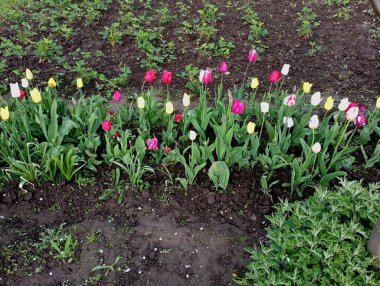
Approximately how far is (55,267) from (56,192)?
0.62m

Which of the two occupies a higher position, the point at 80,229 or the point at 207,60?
the point at 207,60

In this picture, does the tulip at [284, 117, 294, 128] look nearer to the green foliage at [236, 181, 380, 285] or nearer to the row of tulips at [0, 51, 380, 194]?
the row of tulips at [0, 51, 380, 194]

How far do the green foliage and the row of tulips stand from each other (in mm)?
409

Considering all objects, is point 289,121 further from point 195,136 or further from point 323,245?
point 323,245

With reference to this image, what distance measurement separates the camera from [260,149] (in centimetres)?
324

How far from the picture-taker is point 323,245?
223 centimetres

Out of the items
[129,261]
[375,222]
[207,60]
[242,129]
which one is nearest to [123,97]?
[207,60]

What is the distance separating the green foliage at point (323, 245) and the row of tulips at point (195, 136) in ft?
1.34

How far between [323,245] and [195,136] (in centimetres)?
109

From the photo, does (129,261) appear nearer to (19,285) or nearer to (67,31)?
(19,285)

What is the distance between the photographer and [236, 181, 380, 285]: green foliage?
2.10 m

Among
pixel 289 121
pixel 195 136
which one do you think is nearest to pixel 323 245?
pixel 289 121

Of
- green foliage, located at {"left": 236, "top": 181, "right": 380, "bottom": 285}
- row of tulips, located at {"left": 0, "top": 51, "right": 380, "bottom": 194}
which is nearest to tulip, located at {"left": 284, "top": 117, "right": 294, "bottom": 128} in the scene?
row of tulips, located at {"left": 0, "top": 51, "right": 380, "bottom": 194}

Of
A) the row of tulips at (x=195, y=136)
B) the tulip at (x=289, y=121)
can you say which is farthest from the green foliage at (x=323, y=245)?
the tulip at (x=289, y=121)
